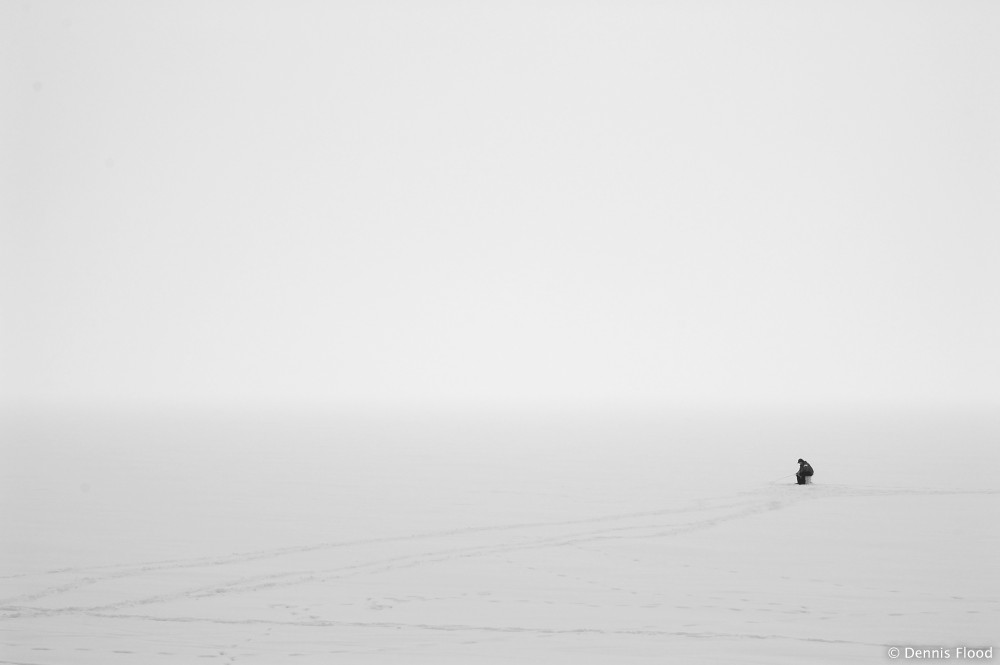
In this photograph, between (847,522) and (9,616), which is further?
(847,522)

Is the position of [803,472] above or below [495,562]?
above

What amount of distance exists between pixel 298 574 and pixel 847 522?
54.4ft

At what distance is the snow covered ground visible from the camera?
765 inches

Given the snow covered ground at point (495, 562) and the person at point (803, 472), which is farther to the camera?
the person at point (803, 472)

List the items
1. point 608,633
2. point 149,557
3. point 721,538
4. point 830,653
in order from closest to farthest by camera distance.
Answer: point 830,653 < point 608,633 < point 149,557 < point 721,538

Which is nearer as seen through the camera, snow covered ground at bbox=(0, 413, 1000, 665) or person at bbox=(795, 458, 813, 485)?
snow covered ground at bbox=(0, 413, 1000, 665)

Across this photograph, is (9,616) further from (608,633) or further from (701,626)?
(701,626)

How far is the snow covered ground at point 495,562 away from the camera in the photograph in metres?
19.4

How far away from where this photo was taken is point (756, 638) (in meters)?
19.5

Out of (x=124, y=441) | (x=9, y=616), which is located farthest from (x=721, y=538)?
(x=124, y=441)

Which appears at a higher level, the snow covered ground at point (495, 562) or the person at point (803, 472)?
the person at point (803, 472)

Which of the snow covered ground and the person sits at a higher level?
the person

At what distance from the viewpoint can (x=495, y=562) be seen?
2698cm

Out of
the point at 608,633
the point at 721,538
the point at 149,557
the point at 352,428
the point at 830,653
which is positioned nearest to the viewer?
the point at 830,653
